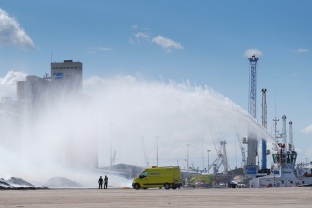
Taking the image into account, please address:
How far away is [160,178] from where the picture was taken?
2980 inches

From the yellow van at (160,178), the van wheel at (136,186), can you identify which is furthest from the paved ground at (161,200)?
the van wheel at (136,186)

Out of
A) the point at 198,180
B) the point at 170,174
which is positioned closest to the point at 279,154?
the point at 170,174

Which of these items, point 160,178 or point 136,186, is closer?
point 160,178

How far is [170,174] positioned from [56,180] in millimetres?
49222

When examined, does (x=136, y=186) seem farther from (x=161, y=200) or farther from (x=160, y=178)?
(x=161, y=200)

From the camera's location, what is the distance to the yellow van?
2975 inches

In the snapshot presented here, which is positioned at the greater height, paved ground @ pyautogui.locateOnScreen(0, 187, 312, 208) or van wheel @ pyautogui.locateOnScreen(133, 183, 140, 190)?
paved ground @ pyautogui.locateOnScreen(0, 187, 312, 208)

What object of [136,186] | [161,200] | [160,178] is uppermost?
[161,200]

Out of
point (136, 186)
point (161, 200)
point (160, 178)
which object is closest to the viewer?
point (161, 200)

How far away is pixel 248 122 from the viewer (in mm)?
80438

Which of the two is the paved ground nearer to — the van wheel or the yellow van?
the yellow van

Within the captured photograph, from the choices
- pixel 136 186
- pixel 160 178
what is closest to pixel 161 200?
pixel 160 178

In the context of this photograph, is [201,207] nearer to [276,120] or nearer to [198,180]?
[276,120]

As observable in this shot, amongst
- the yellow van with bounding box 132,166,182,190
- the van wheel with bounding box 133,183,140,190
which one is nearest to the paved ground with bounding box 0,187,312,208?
the yellow van with bounding box 132,166,182,190
